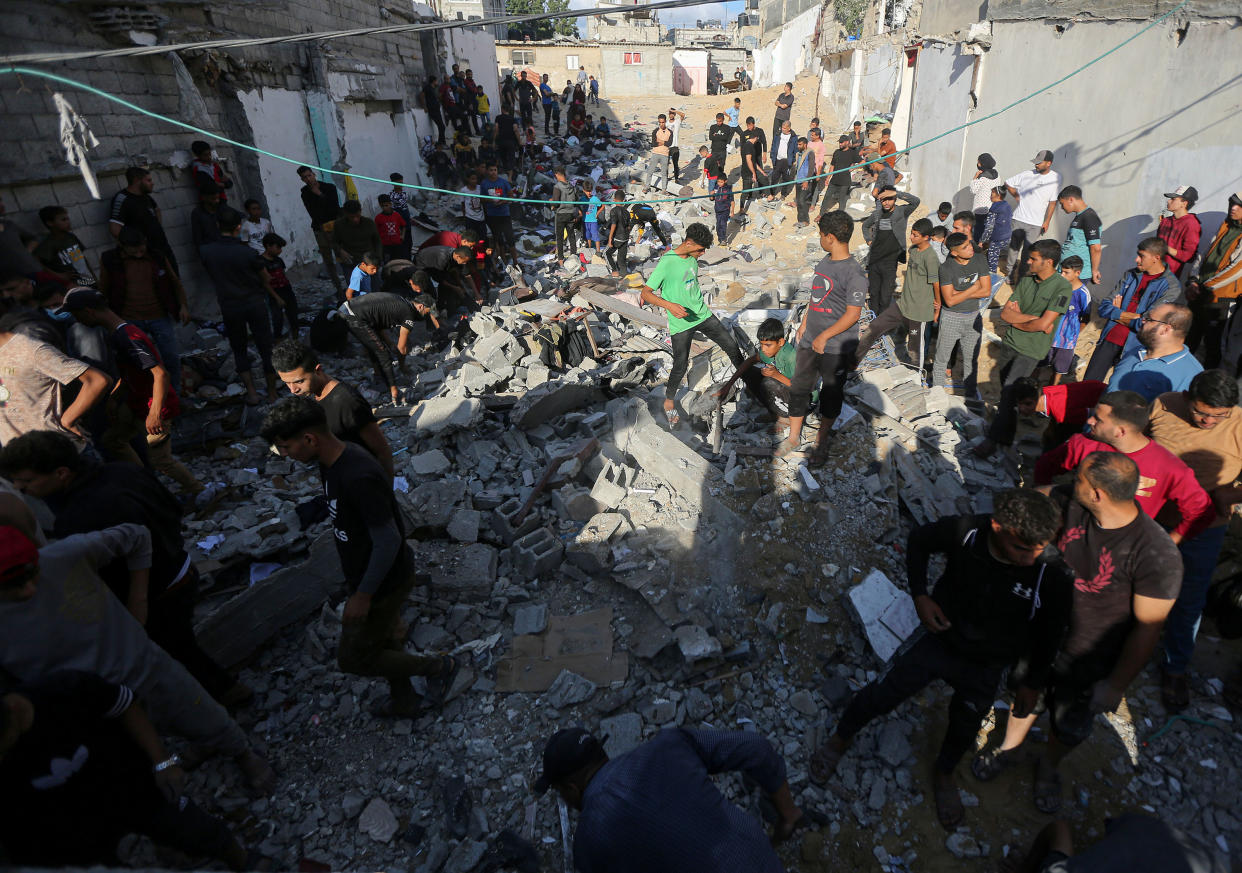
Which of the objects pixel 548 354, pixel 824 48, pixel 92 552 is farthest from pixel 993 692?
pixel 824 48

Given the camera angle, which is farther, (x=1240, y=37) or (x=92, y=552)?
(x=1240, y=37)

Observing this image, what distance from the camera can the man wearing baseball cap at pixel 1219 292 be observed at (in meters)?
5.35

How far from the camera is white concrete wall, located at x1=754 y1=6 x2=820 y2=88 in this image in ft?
103

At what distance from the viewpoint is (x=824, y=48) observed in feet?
86.5

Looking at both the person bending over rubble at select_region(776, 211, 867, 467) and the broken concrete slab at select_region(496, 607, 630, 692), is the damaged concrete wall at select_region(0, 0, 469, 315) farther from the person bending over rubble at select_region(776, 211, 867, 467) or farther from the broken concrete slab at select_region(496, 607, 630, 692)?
the person bending over rubble at select_region(776, 211, 867, 467)

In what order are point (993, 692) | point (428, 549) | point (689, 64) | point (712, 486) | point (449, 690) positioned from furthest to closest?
1. point (689, 64)
2. point (712, 486)
3. point (428, 549)
4. point (449, 690)
5. point (993, 692)

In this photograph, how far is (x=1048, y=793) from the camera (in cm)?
285

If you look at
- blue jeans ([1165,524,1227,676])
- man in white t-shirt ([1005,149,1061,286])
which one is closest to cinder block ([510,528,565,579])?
blue jeans ([1165,524,1227,676])

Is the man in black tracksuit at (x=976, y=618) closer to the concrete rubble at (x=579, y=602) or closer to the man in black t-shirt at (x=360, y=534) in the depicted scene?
the concrete rubble at (x=579, y=602)

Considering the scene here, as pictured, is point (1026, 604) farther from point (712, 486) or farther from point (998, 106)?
point (998, 106)

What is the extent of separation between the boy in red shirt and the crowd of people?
3.02 m

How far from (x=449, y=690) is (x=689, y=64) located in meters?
40.9

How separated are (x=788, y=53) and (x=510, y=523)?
39136 mm

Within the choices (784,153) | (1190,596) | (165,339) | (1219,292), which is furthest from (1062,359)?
(784,153)
